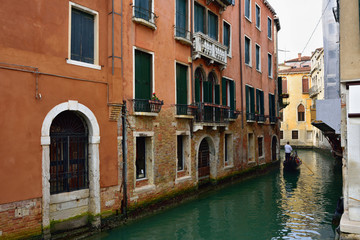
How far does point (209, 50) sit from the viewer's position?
458 inches

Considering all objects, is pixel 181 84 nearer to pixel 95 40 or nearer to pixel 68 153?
pixel 95 40

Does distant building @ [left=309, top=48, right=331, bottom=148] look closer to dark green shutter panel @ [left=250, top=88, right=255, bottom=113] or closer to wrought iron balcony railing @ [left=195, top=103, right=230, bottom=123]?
dark green shutter panel @ [left=250, top=88, right=255, bottom=113]

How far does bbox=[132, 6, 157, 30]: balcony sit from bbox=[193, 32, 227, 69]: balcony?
7.24ft

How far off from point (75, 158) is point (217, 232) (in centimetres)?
398

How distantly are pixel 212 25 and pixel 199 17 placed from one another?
1.15 m

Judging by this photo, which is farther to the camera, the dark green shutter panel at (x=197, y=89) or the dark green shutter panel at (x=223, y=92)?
the dark green shutter panel at (x=223, y=92)

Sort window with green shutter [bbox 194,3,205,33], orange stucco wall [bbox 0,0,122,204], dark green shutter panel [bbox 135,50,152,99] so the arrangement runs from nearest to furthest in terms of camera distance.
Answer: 1. orange stucco wall [bbox 0,0,122,204]
2. dark green shutter panel [bbox 135,50,152,99]
3. window with green shutter [bbox 194,3,205,33]

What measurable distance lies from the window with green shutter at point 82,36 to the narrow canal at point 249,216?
14.0 ft

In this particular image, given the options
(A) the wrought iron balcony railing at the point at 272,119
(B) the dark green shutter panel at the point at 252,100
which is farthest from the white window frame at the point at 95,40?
(A) the wrought iron balcony railing at the point at 272,119

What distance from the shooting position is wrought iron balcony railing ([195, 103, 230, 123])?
11016 millimetres

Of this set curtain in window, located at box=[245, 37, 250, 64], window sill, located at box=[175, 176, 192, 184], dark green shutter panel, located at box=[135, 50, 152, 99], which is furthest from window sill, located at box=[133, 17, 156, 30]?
curtain in window, located at box=[245, 37, 250, 64]

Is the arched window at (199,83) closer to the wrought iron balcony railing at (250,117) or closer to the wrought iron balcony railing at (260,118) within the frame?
the wrought iron balcony railing at (250,117)

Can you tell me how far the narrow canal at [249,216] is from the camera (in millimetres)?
7641

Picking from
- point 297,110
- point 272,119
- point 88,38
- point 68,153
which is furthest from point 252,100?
point 297,110
